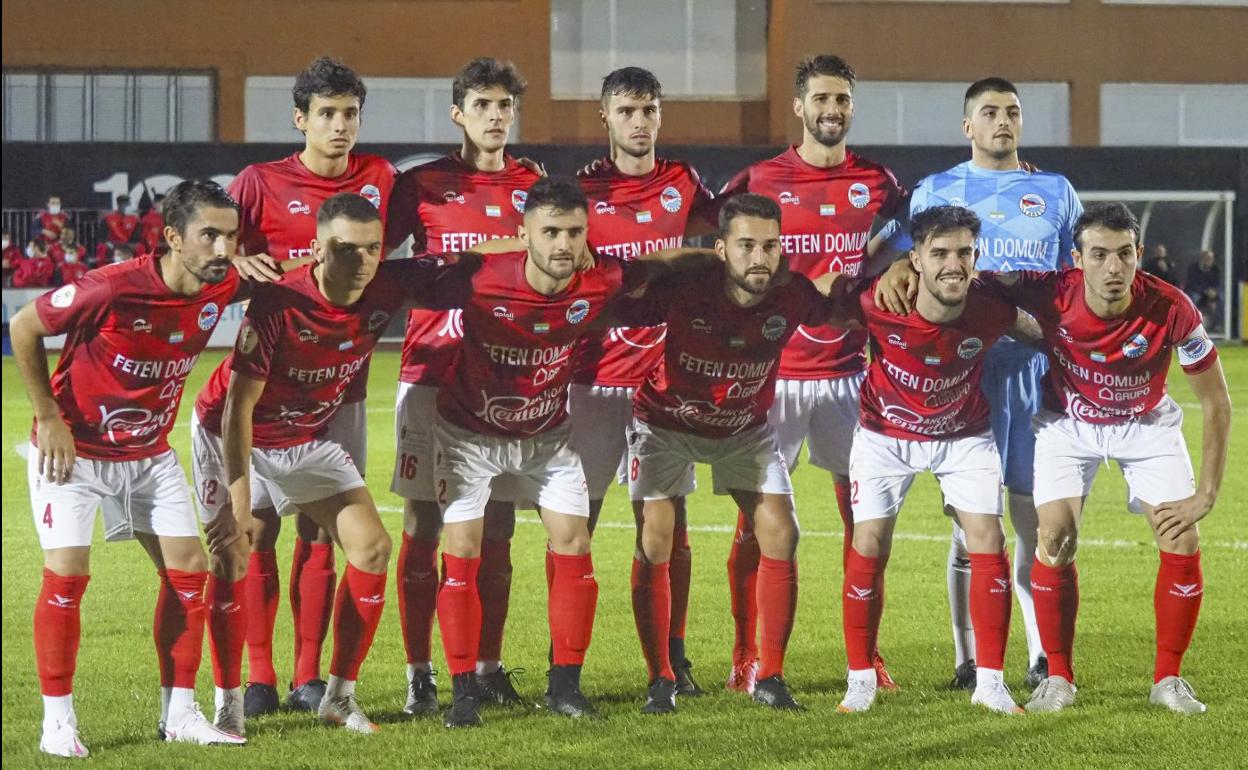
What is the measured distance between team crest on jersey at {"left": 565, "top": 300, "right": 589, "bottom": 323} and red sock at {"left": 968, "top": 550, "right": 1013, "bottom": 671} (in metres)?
1.48

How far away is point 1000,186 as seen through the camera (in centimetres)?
599

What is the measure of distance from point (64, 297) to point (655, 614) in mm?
2109

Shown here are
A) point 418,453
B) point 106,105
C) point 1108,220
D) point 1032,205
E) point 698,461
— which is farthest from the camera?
point 106,105

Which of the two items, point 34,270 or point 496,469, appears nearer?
point 496,469

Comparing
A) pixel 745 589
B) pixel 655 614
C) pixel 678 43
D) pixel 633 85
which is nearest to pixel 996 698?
pixel 745 589

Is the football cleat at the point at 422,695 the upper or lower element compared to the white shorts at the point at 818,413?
lower

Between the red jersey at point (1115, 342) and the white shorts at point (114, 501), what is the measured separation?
266 centimetres

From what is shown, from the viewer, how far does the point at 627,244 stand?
19.8 feet

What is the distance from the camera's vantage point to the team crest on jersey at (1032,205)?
5.98 m

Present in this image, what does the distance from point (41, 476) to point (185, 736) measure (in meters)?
0.87

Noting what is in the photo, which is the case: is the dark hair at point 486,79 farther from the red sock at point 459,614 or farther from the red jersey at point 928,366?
the red sock at point 459,614

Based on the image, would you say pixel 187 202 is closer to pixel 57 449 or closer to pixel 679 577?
pixel 57 449

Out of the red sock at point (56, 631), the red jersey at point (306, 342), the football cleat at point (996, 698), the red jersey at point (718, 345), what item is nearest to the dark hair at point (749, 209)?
the red jersey at point (718, 345)

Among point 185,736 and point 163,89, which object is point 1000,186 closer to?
point 185,736
